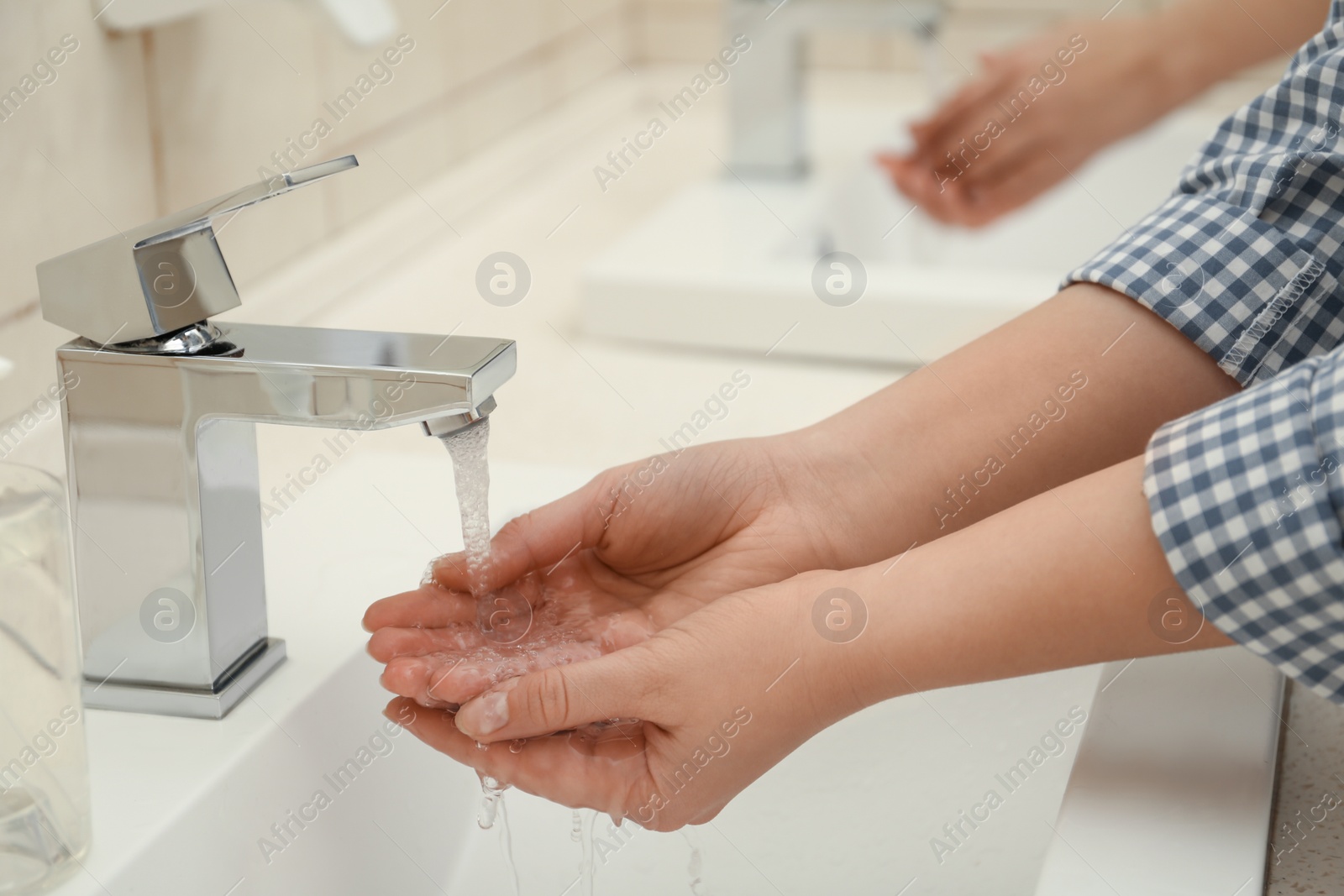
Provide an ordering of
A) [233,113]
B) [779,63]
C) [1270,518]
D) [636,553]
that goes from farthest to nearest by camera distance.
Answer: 1. [779,63]
2. [233,113]
3. [636,553]
4. [1270,518]

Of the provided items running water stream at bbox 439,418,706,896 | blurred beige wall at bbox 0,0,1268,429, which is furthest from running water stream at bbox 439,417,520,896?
blurred beige wall at bbox 0,0,1268,429

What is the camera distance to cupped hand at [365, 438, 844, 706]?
517 mm

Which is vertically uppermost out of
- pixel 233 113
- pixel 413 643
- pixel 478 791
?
pixel 233 113

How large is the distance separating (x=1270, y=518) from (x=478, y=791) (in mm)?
371

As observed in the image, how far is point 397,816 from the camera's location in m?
0.53

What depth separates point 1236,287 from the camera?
0.51 metres

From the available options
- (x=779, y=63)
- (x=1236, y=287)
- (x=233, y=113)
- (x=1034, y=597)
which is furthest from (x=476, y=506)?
(x=779, y=63)

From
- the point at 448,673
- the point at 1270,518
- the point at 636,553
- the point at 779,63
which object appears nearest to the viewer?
the point at 1270,518

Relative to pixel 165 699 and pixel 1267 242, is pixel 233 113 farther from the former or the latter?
pixel 1267 242

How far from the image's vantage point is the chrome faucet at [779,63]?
1.06 meters

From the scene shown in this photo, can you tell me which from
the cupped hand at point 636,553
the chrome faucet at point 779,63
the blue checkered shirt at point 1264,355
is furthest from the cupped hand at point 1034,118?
the cupped hand at point 636,553

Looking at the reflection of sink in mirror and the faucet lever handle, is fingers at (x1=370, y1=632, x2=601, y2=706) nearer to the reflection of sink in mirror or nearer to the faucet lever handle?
the faucet lever handle

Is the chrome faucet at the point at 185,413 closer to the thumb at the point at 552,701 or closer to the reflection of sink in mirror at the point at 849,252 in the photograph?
the thumb at the point at 552,701

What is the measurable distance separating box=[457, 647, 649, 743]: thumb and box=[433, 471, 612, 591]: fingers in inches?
3.1
